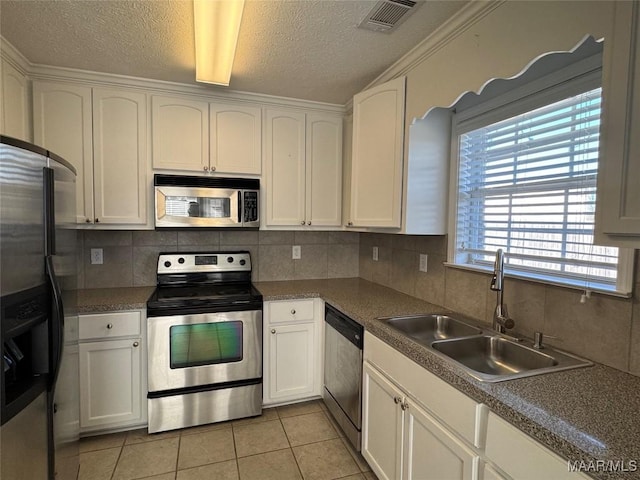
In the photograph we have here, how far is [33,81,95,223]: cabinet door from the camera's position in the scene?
2201 millimetres

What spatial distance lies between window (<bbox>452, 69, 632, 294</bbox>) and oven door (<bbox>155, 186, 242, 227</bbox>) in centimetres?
157

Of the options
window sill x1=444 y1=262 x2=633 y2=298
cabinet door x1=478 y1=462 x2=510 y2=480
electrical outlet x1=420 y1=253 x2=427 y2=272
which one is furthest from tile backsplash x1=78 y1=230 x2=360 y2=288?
cabinet door x1=478 y1=462 x2=510 y2=480

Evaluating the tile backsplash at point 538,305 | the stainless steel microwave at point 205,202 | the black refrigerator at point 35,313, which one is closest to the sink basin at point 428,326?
the tile backsplash at point 538,305

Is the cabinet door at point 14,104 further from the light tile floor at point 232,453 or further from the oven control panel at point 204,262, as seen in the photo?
the light tile floor at point 232,453

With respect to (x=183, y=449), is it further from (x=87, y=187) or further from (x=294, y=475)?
(x=87, y=187)

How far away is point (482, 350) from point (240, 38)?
2014 millimetres

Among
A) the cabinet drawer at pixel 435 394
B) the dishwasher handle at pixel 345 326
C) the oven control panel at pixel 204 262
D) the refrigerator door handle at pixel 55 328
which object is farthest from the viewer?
the oven control panel at pixel 204 262

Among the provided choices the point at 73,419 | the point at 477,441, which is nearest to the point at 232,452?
the point at 73,419

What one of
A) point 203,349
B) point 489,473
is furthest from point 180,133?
point 489,473

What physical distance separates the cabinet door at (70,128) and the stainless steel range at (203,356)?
882 mm

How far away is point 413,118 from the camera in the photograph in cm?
196

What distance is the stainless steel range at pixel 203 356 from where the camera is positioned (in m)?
2.23

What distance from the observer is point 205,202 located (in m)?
2.48

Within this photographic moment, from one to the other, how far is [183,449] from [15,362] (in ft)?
4.00
